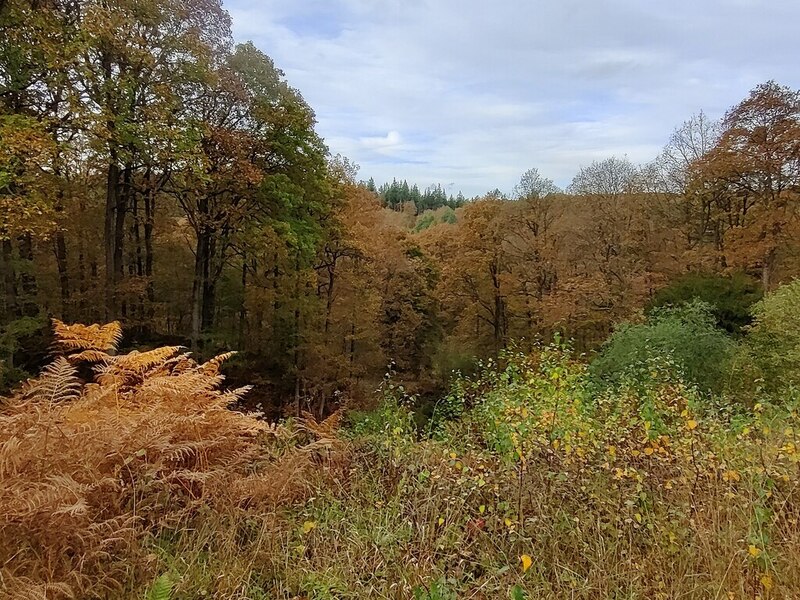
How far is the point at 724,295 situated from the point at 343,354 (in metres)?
12.0

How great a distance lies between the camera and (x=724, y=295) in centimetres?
1520

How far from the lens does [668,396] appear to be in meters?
3.99

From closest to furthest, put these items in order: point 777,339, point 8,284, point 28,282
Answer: point 777,339 → point 8,284 → point 28,282

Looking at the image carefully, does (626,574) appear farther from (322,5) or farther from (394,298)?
(394,298)

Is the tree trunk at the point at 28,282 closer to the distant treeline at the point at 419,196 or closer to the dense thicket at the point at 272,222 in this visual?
the dense thicket at the point at 272,222

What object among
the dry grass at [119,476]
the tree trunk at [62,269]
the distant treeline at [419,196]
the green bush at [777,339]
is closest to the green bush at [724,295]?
the green bush at [777,339]

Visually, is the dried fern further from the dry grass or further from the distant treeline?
the distant treeline

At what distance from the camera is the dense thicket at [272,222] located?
31.3 feet

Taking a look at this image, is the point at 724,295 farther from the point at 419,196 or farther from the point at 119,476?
the point at 419,196

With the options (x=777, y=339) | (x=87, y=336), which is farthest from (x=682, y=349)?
(x=87, y=336)

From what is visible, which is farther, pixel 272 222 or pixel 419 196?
pixel 419 196

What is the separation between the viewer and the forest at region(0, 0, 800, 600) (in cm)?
230

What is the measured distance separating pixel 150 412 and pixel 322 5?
1037 cm

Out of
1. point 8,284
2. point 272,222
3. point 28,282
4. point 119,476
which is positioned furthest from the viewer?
point 272,222
